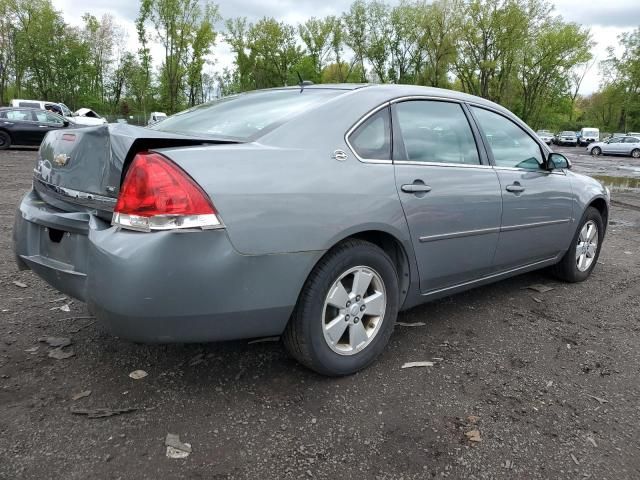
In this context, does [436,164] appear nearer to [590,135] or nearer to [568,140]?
[590,135]

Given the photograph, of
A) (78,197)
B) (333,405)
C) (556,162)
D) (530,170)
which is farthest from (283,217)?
(556,162)

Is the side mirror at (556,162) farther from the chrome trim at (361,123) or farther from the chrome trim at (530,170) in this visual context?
the chrome trim at (361,123)

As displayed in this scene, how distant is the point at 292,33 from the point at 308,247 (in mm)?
54835

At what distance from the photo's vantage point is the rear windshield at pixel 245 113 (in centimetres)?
260

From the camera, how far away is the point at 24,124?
17453mm

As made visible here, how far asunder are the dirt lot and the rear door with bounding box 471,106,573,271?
0.55 meters

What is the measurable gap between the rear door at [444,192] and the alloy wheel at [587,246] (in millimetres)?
1543

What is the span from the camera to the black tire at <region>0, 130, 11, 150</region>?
17.6 m

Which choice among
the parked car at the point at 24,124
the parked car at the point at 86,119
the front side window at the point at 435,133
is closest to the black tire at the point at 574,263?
the front side window at the point at 435,133

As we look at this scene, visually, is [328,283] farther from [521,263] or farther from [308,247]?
[521,263]

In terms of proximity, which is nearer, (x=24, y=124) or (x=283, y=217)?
(x=283, y=217)

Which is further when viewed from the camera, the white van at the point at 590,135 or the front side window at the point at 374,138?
the white van at the point at 590,135

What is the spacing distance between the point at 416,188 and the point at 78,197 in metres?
1.75

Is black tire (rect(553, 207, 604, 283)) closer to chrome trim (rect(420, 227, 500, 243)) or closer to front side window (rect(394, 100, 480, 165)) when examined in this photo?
chrome trim (rect(420, 227, 500, 243))
